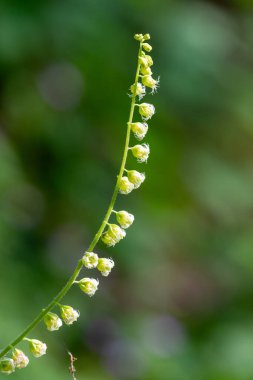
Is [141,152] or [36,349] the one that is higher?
[141,152]

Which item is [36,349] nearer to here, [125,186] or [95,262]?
[95,262]

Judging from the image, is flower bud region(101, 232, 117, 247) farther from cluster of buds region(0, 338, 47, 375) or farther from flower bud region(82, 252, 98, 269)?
cluster of buds region(0, 338, 47, 375)

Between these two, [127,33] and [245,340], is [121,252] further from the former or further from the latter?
[127,33]

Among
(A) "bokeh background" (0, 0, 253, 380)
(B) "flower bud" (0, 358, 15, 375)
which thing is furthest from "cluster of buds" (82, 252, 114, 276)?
(A) "bokeh background" (0, 0, 253, 380)

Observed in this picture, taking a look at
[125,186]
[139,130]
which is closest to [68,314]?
[125,186]

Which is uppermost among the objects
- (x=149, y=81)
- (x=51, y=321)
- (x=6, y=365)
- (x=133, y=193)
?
(x=133, y=193)

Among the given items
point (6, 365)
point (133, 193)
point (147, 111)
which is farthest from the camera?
point (133, 193)

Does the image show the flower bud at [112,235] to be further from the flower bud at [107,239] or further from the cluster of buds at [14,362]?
the cluster of buds at [14,362]
